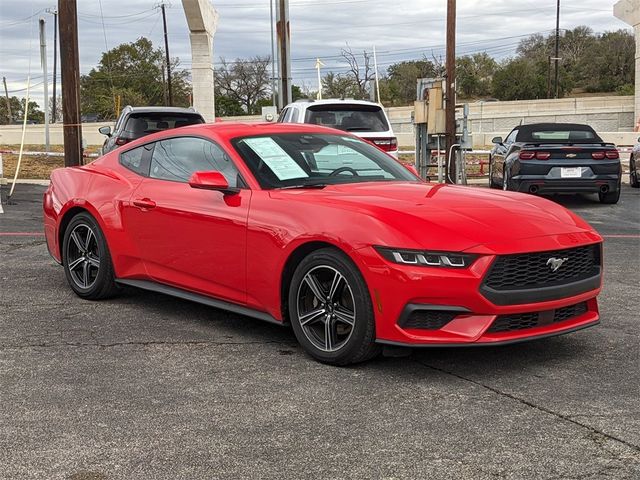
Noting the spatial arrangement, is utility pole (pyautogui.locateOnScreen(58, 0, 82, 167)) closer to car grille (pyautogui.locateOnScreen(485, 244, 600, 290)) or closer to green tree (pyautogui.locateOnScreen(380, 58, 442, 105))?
car grille (pyautogui.locateOnScreen(485, 244, 600, 290))

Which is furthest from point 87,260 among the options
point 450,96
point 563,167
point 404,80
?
point 404,80

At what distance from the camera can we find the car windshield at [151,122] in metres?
15.0

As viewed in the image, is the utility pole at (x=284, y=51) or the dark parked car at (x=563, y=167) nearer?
the dark parked car at (x=563, y=167)

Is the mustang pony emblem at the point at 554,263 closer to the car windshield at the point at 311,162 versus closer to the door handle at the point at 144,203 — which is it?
the car windshield at the point at 311,162

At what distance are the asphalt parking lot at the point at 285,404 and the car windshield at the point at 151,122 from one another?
9.30 metres

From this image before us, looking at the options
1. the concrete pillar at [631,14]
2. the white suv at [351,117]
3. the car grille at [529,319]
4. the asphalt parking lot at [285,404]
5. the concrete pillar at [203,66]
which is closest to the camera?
the asphalt parking lot at [285,404]

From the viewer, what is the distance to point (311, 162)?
559cm

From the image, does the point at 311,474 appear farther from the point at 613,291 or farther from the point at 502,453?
the point at 613,291

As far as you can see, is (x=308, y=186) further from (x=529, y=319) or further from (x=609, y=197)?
(x=609, y=197)

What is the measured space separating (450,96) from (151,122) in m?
7.84

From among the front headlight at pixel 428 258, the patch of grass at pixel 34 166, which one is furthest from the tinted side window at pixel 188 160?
the patch of grass at pixel 34 166

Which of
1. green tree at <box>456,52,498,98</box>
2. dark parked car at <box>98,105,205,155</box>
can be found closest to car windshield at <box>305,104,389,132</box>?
dark parked car at <box>98,105,205,155</box>

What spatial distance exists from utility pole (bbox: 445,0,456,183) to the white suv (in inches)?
200

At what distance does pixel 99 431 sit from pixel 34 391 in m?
0.78
